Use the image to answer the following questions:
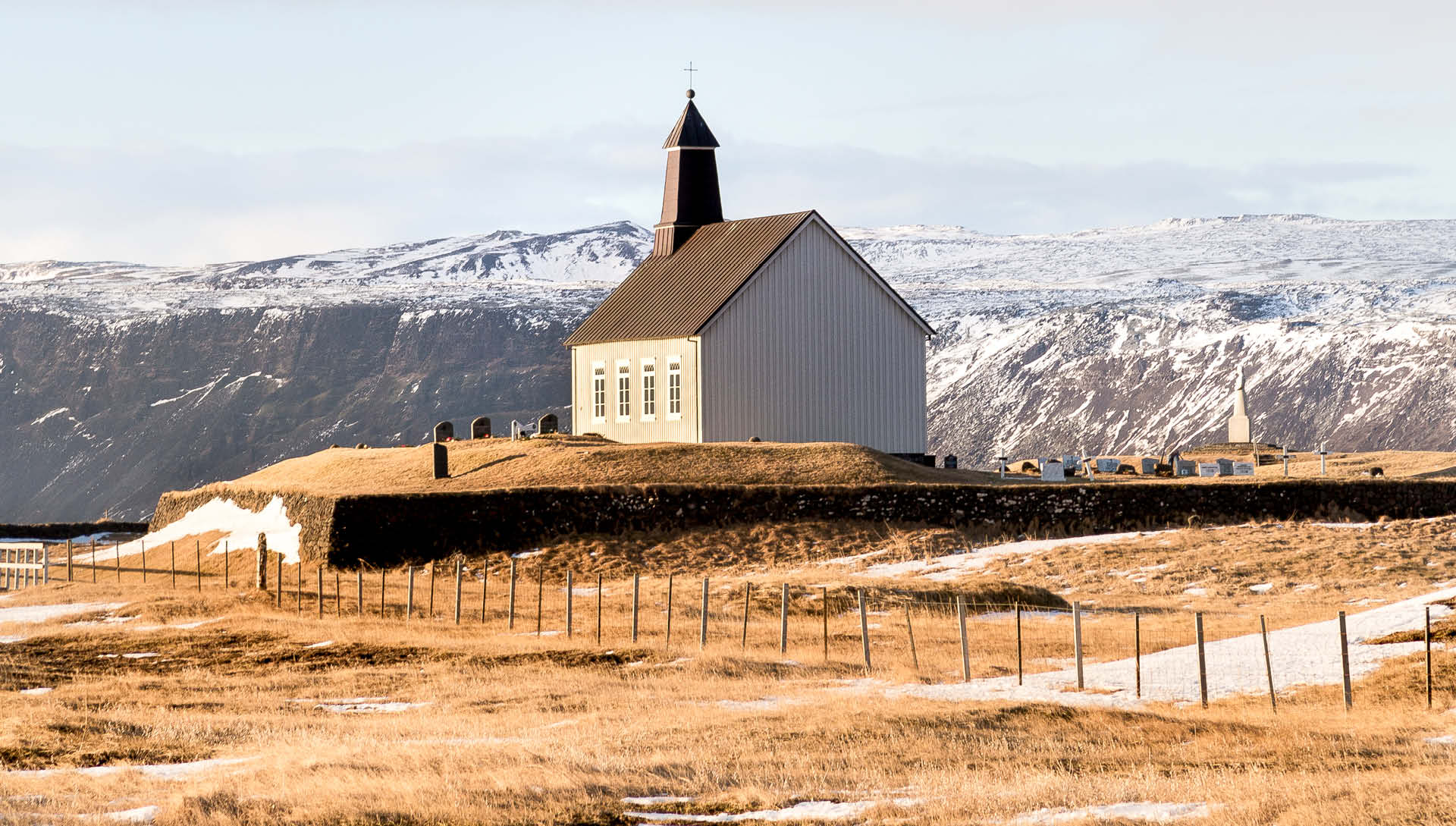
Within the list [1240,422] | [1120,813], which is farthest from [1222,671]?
[1240,422]

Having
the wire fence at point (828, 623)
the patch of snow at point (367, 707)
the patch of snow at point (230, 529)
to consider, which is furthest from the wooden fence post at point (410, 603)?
the patch of snow at point (367, 707)

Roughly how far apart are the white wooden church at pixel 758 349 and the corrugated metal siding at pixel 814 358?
0.13 feet

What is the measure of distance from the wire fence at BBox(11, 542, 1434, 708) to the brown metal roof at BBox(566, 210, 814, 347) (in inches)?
593

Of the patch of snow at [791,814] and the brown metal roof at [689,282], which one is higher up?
the brown metal roof at [689,282]

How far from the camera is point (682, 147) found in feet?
197

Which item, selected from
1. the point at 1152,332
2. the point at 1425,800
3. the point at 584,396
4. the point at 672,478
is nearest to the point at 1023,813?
the point at 1425,800

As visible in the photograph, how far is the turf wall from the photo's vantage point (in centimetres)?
4316

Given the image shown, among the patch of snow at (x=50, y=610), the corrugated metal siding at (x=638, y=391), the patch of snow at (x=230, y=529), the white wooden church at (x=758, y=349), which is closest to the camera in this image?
the patch of snow at (x=50, y=610)

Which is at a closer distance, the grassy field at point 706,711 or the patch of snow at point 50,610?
the grassy field at point 706,711

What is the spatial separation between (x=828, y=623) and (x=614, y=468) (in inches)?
624

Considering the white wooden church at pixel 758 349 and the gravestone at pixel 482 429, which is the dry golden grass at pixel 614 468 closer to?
the white wooden church at pixel 758 349

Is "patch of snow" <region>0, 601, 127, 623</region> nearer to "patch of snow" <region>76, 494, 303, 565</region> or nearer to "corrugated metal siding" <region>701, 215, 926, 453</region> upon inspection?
"patch of snow" <region>76, 494, 303, 565</region>

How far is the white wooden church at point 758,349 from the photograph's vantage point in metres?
53.5

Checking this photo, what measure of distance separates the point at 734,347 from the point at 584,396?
7.52 metres
